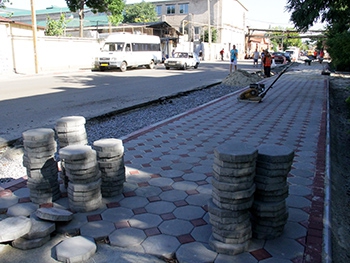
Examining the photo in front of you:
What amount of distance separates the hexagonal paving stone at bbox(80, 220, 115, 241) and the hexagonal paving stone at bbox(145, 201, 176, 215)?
1.64 ft

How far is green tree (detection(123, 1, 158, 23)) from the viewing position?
59.5m

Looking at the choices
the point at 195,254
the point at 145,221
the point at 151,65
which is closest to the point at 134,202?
the point at 145,221

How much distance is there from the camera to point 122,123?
27.8ft

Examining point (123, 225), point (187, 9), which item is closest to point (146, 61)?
point (123, 225)

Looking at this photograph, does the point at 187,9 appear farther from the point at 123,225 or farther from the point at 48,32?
the point at 123,225

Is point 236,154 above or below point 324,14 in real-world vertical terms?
below

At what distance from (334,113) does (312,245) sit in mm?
8749

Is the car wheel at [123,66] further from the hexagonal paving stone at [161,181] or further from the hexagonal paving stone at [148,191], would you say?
the hexagonal paving stone at [148,191]

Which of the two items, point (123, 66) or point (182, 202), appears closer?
point (182, 202)

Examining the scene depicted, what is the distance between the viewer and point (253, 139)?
6496 millimetres

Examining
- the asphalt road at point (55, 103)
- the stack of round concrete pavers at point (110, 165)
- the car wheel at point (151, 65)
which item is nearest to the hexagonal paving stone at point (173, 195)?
the stack of round concrete pavers at point (110, 165)

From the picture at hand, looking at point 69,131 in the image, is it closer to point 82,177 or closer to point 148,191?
point 82,177

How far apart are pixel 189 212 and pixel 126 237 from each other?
0.78 metres

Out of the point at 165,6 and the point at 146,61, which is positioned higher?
the point at 165,6
